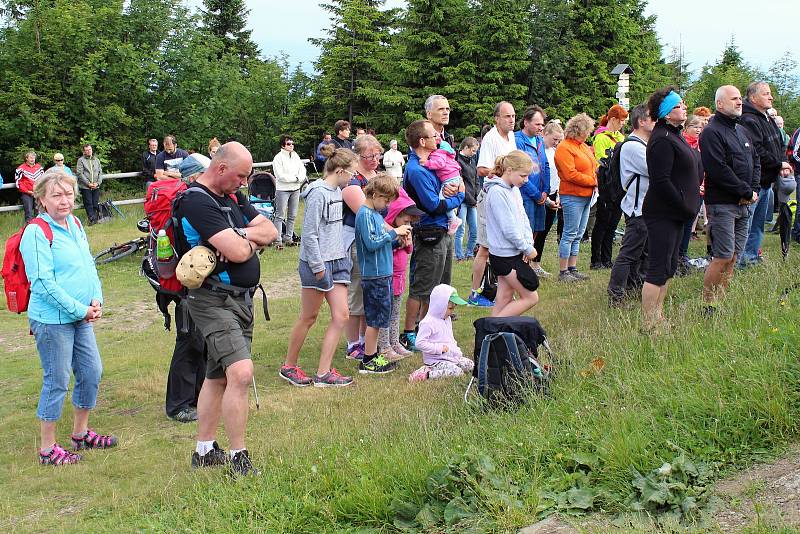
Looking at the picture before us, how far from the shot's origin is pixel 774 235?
13.5 m

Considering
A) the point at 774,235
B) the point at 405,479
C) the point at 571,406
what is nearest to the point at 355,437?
the point at 405,479

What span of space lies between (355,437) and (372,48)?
91.6 ft

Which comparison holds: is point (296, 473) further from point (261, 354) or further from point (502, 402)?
point (261, 354)

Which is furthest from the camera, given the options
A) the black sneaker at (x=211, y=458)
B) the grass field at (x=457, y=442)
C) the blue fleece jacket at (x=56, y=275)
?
the blue fleece jacket at (x=56, y=275)

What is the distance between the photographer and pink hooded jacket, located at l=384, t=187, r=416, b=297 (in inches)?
308

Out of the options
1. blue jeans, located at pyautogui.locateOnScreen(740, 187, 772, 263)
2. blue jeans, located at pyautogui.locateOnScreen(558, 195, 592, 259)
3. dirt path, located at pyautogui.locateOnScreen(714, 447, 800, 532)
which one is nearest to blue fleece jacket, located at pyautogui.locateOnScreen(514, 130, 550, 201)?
blue jeans, located at pyautogui.locateOnScreen(558, 195, 592, 259)

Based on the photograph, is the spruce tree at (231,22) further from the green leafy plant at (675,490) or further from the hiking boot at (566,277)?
the green leafy plant at (675,490)

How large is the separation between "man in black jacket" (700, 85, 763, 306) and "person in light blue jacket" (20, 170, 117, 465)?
17.7ft

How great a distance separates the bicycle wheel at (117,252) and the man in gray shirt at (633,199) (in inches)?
338

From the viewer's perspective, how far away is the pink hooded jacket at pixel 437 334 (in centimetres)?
726

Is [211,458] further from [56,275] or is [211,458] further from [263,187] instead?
[263,187]

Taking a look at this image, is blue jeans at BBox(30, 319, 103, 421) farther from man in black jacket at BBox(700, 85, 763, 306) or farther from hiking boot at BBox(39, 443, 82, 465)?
man in black jacket at BBox(700, 85, 763, 306)

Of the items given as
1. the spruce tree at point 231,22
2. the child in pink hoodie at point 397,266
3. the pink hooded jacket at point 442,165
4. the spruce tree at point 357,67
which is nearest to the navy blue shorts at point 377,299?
the child in pink hoodie at point 397,266

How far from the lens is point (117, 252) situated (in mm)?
13984
